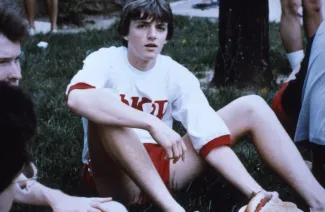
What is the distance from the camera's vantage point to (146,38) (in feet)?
9.60

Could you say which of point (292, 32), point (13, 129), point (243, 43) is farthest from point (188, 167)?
point (243, 43)

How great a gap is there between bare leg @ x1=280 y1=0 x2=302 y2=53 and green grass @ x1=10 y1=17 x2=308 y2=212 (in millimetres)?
453

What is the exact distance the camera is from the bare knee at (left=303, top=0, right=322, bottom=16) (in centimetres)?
446

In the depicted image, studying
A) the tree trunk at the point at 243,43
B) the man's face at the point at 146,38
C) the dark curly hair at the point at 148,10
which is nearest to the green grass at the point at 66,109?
the tree trunk at the point at 243,43

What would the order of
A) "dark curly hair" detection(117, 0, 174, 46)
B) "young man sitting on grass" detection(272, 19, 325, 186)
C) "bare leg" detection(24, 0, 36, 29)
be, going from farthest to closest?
"bare leg" detection(24, 0, 36, 29)
"dark curly hair" detection(117, 0, 174, 46)
"young man sitting on grass" detection(272, 19, 325, 186)

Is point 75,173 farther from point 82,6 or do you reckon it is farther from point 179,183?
point 82,6

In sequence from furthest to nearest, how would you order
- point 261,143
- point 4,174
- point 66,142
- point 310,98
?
point 66,142
point 261,143
point 310,98
point 4,174

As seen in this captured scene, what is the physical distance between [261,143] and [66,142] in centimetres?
134

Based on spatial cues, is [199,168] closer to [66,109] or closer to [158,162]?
[158,162]

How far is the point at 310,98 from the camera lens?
268cm

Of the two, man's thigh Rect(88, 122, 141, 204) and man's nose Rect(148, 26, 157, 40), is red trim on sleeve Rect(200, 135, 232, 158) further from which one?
man's nose Rect(148, 26, 157, 40)

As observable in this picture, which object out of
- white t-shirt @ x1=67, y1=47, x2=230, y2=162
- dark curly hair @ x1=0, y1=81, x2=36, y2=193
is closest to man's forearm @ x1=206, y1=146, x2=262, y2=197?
white t-shirt @ x1=67, y1=47, x2=230, y2=162

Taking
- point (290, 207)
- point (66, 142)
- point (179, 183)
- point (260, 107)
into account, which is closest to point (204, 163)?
point (179, 183)

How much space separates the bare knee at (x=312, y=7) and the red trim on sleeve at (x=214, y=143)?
6.81 feet
